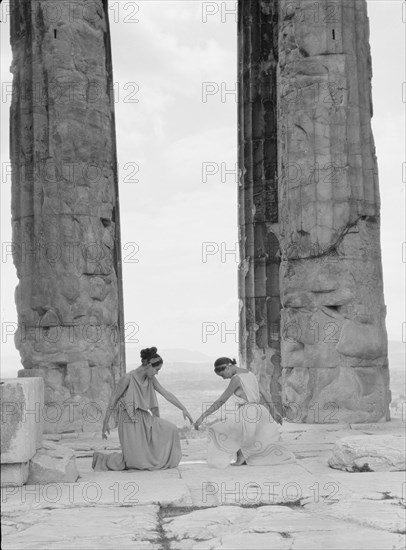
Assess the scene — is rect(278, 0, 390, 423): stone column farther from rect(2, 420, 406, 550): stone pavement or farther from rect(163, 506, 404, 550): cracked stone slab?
rect(163, 506, 404, 550): cracked stone slab

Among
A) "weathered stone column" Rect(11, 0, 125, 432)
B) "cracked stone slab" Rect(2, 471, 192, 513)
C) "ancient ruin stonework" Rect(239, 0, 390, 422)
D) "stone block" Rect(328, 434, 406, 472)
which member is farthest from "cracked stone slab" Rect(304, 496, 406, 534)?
"weathered stone column" Rect(11, 0, 125, 432)

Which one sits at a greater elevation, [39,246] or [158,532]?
[39,246]

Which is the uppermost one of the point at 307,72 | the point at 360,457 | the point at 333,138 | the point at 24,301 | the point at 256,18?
the point at 256,18

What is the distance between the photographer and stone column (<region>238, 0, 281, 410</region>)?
66.2ft

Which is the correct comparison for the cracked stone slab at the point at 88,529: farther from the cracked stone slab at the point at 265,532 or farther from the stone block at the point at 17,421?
the stone block at the point at 17,421

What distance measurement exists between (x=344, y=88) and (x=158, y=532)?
390 inches

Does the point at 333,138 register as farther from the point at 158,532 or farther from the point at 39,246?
the point at 158,532

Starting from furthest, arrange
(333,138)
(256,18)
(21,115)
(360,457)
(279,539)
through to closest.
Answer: (256,18), (21,115), (333,138), (360,457), (279,539)

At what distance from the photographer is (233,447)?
37.1ft

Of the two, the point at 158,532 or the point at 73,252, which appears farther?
the point at 73,252

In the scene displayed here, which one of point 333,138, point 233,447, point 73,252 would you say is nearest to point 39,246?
point 73,252

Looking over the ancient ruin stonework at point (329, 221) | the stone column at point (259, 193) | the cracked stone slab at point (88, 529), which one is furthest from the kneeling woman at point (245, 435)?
the stone column at point (259, 193)

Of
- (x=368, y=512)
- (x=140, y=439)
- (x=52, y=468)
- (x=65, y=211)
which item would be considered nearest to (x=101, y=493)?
(x=52, y=468)

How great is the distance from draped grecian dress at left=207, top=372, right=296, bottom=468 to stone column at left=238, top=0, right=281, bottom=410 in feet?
27.5
